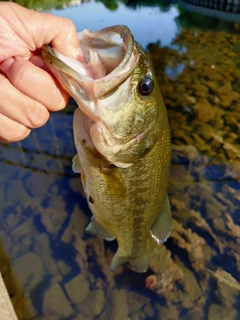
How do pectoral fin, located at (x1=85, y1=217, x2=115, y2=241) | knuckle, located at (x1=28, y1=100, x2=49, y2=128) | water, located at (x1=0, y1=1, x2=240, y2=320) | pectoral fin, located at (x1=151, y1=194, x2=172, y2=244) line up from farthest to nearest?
water, located at (x1=0, y1=1, x2=240, y2=320) → pectoral fin, located at (x1=85, y1=217, x2=115, y2=241) → pectoral fin, located at (x1=151, y1=194, x2=172, y2=244) → knuckle, located at (x1=28, y1=100, x2=49, y2=128)

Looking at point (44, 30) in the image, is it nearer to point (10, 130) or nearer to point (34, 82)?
point (34, 82)

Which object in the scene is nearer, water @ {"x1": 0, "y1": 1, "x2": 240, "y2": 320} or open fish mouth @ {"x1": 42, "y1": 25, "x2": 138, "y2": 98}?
open fish mouth @ {"x1": 42, "y1": 25, "x2": 138, "y2": 98}

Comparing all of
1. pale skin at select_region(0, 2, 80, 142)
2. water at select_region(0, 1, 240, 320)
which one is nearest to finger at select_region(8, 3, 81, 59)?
pale skin at select_region(0, 2, 80, 142)

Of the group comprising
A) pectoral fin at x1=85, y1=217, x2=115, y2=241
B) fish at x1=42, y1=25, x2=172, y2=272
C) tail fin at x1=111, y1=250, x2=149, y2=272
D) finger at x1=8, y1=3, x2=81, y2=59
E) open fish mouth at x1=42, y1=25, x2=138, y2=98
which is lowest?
tail fin at x1=111, y1=250, x2=149, y2=272

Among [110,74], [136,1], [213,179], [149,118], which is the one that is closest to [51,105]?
[110,74]

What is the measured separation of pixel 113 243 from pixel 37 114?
2.19m

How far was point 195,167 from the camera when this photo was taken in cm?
395

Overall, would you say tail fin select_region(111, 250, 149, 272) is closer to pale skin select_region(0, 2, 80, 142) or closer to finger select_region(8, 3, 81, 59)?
pale skin select_region(0, 2, 80, 142)

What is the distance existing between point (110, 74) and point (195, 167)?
296 centimetres

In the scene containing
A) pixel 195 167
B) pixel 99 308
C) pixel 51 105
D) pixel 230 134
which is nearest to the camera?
pixel 51 105

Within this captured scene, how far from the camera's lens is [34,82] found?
119cm

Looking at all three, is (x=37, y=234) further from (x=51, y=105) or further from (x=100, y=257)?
(x=51, y=105)

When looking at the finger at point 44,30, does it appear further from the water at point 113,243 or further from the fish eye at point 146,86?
the water at point 113,243

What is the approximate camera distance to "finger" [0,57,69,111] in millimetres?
1177
